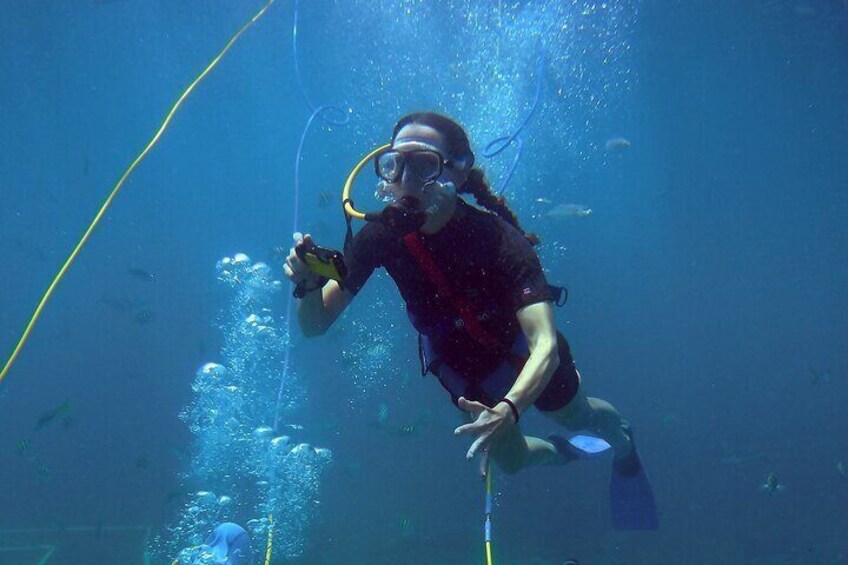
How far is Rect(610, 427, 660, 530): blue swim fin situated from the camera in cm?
521

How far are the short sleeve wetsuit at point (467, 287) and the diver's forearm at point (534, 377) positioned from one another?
0.86ft

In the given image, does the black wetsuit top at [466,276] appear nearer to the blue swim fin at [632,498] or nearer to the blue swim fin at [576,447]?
the blue swim fin at [576,447]

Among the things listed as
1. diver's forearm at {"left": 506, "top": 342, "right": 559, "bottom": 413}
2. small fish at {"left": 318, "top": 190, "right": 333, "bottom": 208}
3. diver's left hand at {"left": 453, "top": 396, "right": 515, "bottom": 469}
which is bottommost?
diver's left hand at {"left": 453, "top": 396, "right": 515, "bottom": 469}

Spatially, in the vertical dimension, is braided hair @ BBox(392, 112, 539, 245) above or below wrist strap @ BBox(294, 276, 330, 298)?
above

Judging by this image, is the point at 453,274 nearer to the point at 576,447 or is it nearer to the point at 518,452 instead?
the point at 518,452

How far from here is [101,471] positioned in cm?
2162

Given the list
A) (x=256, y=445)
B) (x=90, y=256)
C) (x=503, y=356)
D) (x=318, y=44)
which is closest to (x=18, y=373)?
(x=90, y=256)

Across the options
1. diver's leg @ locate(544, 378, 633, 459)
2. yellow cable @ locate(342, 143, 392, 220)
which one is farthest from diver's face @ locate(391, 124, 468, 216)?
diver's leg @ locate(544, 378, 633, 459)

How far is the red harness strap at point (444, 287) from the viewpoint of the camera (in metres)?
2.87

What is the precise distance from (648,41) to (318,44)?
11960 millimetres

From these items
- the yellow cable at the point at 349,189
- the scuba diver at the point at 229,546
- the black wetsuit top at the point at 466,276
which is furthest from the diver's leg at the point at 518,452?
the scuba diver at the point at 229,546

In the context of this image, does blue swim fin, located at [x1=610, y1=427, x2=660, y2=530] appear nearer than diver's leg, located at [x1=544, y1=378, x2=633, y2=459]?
No

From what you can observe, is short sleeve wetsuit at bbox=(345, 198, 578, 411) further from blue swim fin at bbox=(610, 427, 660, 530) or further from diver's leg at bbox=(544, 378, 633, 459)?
blue swim fin at bbox=(610, 427, 660, 530)

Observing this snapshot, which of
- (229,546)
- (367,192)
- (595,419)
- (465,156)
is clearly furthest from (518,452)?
(367,192)
